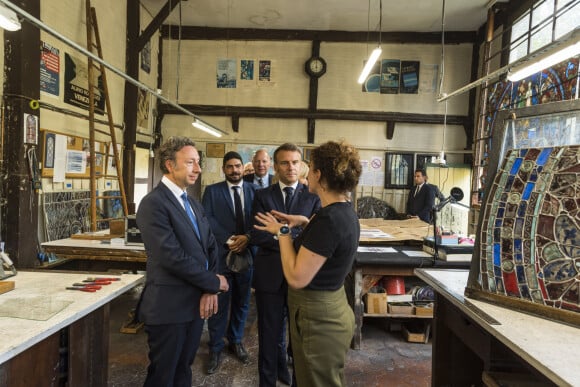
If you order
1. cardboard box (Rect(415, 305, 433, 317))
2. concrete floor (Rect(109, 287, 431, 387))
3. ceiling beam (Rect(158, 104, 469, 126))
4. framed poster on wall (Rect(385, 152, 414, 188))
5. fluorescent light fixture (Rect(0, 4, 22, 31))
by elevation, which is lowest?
concrete floor (Rect(109, 287, 431, 387))

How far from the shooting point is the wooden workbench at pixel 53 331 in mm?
1271

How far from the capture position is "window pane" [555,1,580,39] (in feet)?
15.4

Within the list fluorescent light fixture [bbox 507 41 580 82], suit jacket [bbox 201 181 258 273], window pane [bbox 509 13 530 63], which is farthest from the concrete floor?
window pane [bbox 509 13 530 63]

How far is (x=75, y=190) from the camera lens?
5262 millimetres

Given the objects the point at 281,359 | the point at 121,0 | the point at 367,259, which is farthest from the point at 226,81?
the point at 281,359

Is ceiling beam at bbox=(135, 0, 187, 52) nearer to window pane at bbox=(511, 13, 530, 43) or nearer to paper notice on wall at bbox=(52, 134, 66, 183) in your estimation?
paper notice on wall at bbox=(52, 134, 66, 183)

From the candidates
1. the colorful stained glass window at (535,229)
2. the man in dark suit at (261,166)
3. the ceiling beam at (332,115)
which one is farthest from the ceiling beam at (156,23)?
the colorful stained glass window at (535,229)

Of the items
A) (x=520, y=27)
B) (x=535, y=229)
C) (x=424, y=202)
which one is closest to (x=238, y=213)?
(x=535, y=229)

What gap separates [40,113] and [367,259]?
4.55 m

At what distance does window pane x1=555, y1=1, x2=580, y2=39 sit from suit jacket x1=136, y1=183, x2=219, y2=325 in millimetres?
5682

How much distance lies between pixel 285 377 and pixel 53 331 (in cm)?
183

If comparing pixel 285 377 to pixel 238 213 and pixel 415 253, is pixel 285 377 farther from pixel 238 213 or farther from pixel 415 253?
pixel 415 253

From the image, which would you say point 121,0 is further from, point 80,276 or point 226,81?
point 80,276

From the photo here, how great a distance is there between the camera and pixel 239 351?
10.1 feet
